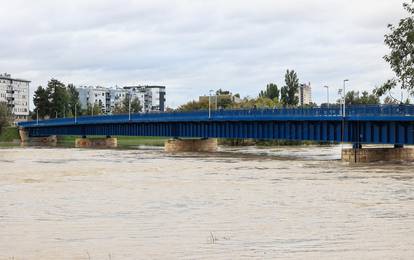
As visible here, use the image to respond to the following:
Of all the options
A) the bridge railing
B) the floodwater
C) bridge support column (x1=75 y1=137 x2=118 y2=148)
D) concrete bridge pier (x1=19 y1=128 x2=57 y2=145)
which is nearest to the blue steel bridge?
the bridge railing

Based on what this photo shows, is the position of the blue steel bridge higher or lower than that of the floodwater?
higher

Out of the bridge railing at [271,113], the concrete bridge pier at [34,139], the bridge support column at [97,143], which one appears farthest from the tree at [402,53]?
the concrete bridge pier at [34,139]

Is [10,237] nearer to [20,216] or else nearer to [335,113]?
[20,216]

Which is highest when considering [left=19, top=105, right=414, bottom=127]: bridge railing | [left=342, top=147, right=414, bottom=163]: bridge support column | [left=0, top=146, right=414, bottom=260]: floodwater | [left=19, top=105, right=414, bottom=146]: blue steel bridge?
[left=19, top=105, right=414, bottom=127]: bridge railing

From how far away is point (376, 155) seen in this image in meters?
81.6

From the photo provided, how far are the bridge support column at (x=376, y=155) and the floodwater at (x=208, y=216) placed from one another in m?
18.4

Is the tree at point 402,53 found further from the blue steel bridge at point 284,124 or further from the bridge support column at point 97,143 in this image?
the bridge support column at point 97,143

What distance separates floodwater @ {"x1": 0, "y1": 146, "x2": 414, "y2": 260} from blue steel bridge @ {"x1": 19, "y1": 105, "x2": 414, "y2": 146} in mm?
15589

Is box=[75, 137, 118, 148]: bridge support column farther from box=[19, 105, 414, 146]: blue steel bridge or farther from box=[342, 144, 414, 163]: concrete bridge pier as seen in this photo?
box=[342, 144, 414, 163]: concrete bridge pier

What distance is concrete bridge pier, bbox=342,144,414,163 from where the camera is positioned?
80.6 metres

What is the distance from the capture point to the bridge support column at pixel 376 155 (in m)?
80.5

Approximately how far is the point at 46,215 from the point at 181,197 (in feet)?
34.9

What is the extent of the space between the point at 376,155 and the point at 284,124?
58.3 feet

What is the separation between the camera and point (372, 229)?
28641 millimetres
